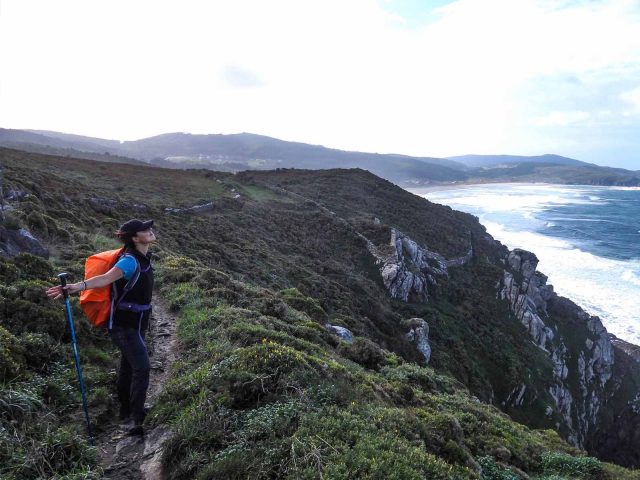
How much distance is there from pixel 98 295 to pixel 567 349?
42750mm

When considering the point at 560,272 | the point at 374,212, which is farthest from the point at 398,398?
the point at 560,272

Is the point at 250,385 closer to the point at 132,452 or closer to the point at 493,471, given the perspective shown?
the point at 132,452

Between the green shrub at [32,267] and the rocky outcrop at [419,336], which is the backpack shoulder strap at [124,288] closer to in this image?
the green shrub at [32,267]

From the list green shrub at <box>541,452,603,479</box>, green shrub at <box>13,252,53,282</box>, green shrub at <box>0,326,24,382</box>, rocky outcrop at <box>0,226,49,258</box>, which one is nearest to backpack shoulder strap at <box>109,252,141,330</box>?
green shrub at <box>0,326,24,382</box>

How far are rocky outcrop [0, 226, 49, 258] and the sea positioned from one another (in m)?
48.8

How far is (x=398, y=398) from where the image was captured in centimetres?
835

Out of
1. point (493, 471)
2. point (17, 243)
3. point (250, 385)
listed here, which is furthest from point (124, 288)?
point (17, 243)

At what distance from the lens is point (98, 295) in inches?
203

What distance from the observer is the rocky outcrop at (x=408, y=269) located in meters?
30.7

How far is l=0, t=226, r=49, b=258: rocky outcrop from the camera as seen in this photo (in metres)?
9.80

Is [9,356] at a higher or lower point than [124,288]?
lower

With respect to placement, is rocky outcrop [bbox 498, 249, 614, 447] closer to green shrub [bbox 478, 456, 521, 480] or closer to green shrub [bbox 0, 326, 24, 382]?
green shrub [bbox 478, 456, 521, 480]

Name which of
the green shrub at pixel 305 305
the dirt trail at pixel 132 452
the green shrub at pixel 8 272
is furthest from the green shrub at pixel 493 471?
the green shrub at pixel 8 272

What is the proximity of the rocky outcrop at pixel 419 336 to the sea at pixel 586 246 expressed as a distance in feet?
97.2
